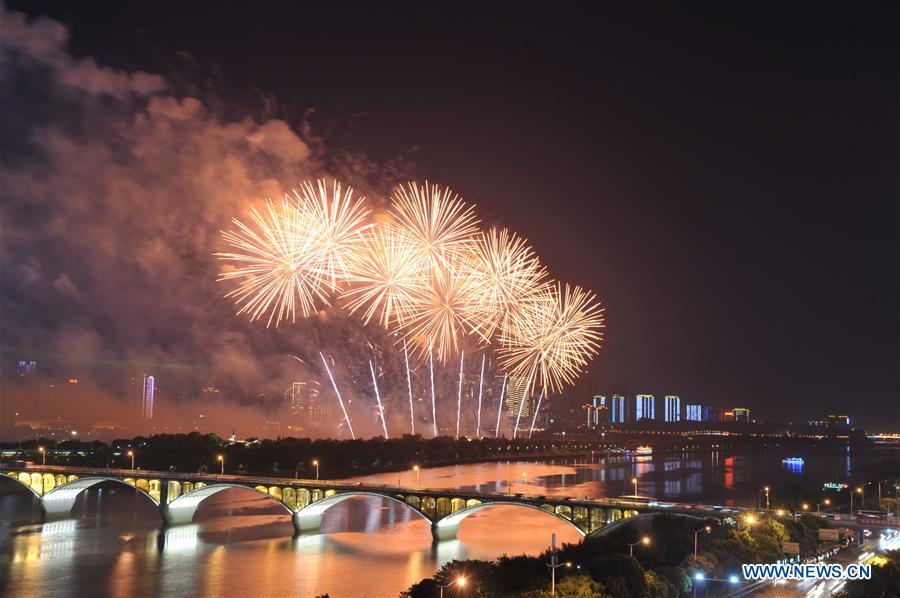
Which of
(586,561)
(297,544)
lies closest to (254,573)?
(297,544)

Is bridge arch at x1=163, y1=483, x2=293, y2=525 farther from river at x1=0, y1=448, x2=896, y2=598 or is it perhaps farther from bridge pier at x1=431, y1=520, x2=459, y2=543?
bridge pier at x1=431, y1=520, x2=459, y2=543

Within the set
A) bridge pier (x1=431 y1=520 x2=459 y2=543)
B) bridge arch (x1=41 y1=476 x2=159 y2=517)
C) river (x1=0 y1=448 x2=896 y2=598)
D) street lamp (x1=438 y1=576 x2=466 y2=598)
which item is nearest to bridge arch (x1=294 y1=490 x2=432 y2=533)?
river (x1=0 y1=448 x2=896 y2=598)

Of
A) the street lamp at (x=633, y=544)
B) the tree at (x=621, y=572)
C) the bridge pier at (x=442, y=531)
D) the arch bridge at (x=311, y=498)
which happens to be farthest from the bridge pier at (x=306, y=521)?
the tree at (x=621, y=572)

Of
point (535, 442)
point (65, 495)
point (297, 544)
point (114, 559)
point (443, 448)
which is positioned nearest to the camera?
point (114, 559)

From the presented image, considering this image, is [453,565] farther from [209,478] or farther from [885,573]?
[209,478]

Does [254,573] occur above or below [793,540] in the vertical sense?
below

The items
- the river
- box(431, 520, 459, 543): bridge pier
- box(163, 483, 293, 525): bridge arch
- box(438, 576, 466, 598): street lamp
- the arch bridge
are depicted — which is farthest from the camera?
box(163, 483, 293, 525): bridge arch

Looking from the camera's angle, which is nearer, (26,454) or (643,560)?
(643,560)
